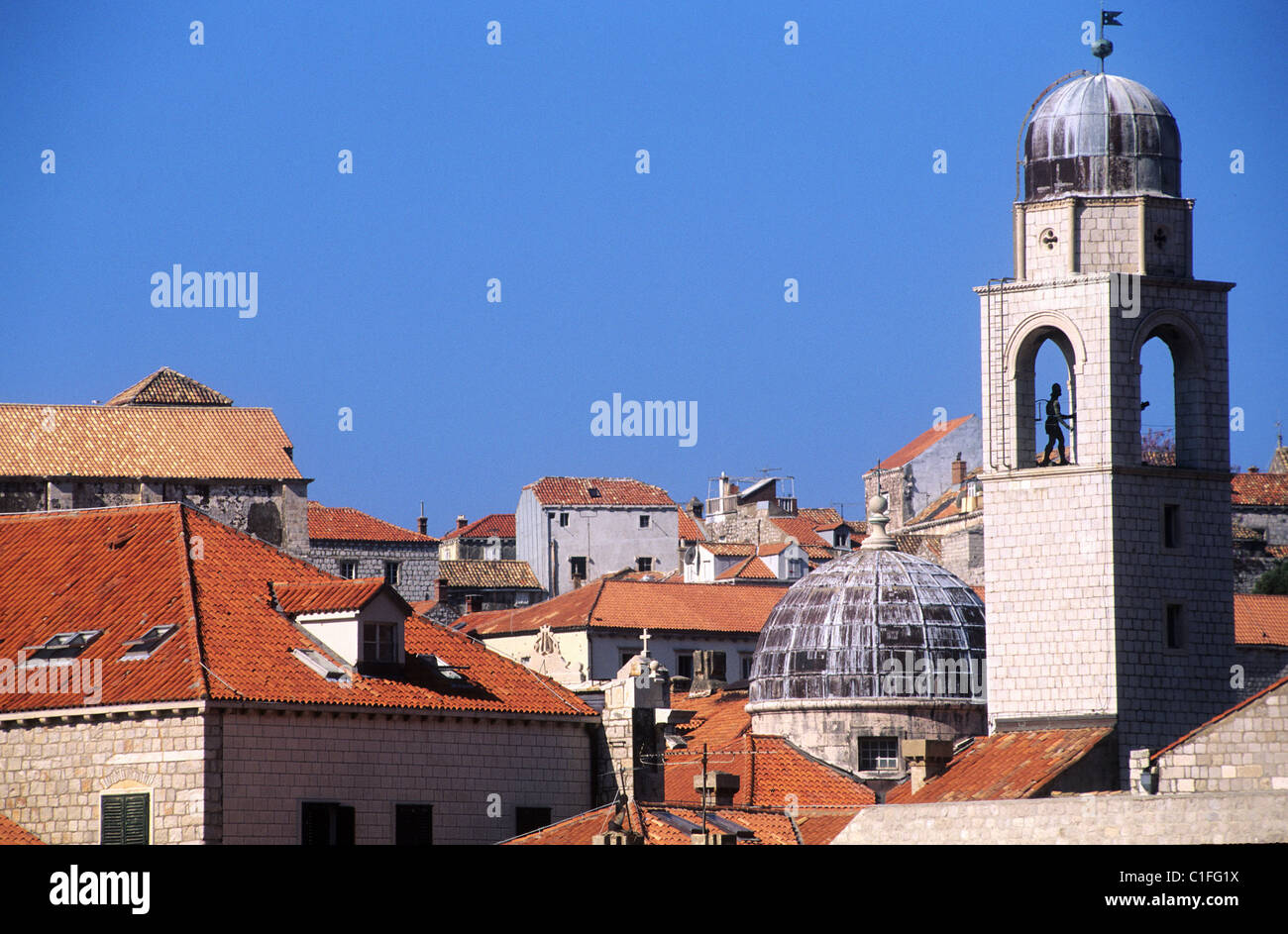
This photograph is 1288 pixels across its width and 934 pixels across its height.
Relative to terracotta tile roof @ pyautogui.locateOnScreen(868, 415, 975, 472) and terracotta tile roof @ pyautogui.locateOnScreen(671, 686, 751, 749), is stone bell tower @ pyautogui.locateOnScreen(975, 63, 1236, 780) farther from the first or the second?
terracotta tile roof @ pyautogui.locateOnScreen(868, 415, 975, 472)

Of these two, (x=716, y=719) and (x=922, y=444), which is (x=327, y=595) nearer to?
(x=716, y=719)

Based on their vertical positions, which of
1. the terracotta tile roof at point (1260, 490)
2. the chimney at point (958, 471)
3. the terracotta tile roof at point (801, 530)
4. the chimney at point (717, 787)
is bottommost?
the chimney at point (717, 787)

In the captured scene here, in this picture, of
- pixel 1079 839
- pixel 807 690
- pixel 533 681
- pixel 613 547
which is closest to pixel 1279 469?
pixel 613 547

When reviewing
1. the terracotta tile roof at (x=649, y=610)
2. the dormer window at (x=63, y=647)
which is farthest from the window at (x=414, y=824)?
the terracotta tile roof at (x=649, y=610)

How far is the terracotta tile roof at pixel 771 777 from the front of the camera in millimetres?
49219

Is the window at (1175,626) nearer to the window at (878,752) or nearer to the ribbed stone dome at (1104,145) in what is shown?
the ribbed stone dome at (1104,145)

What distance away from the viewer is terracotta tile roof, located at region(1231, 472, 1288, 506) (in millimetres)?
119875

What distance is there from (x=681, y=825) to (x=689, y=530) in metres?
82.9

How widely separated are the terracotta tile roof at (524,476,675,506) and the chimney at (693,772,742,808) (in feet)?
223

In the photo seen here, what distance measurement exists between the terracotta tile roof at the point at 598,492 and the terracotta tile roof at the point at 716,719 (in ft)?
160

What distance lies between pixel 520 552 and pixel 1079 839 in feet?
286

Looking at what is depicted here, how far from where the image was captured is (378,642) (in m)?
41.9

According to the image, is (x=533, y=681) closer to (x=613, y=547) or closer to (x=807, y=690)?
(x=807, y=690)

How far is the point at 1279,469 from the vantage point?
137m
